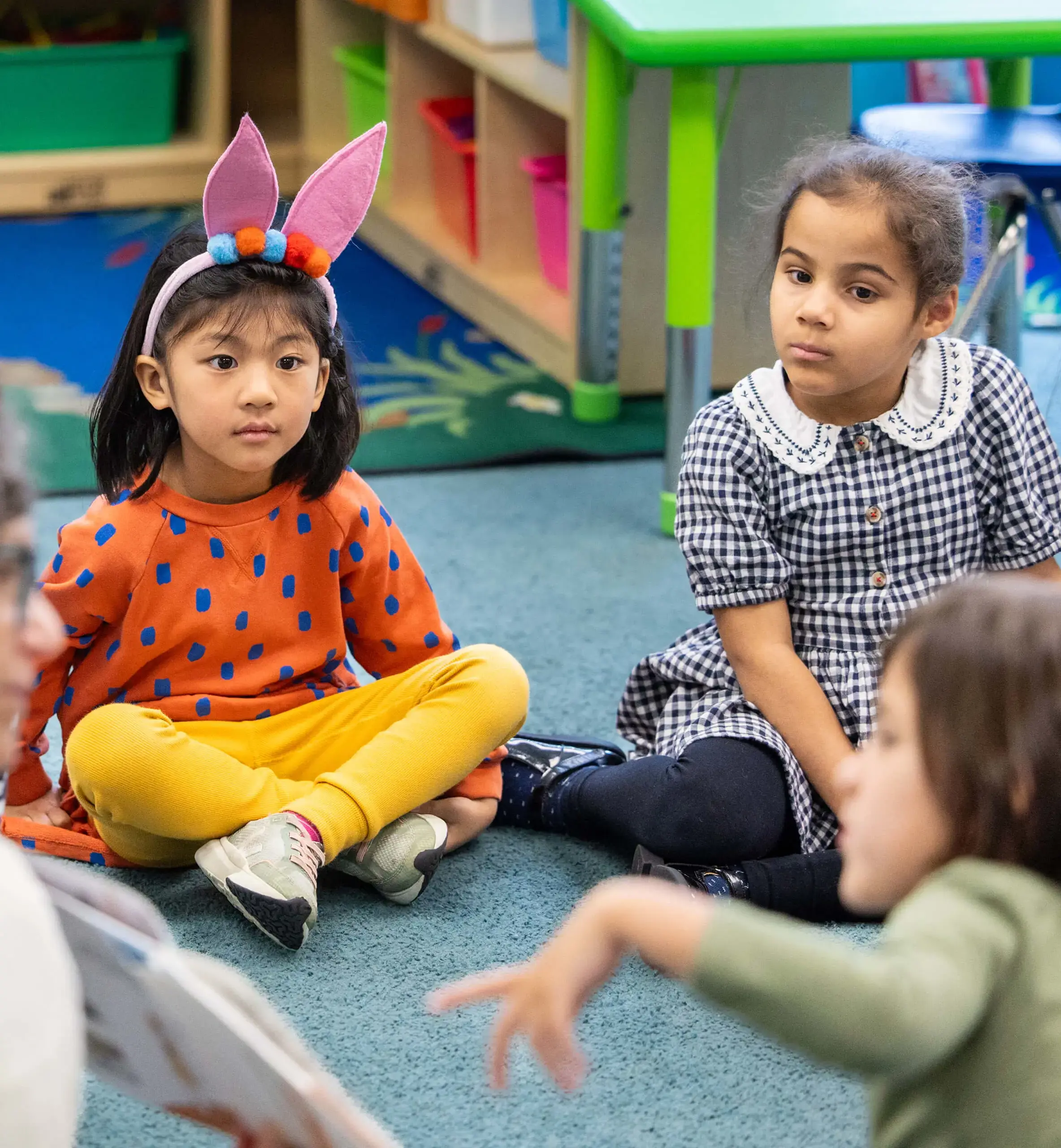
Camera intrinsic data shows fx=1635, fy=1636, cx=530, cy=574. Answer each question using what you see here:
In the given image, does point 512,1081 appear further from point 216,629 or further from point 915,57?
point 915,57

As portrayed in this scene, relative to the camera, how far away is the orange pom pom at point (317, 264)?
123 centimetres

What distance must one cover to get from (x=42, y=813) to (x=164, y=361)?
380mm

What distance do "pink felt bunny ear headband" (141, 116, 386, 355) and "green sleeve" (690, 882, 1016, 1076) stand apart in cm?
75

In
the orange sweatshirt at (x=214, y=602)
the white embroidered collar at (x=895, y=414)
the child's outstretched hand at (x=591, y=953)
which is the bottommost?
the orange sweatshirt at (x=214, y=602)

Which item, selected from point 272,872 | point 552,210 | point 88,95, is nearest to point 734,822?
point 272,872

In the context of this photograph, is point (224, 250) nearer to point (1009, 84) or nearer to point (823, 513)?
point (823, 513)

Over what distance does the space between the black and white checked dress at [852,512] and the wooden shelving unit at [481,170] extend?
3.45 feet

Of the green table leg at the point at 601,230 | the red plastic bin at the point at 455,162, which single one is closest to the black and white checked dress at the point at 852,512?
the green table leg at the point at 601,230

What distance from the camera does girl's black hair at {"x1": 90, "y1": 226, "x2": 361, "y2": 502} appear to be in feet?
3.98

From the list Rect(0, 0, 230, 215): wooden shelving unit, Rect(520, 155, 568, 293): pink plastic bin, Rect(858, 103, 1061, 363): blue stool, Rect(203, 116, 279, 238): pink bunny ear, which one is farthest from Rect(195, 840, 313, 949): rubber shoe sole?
Rect(0, 0, 230, 215): wooden shelving unit

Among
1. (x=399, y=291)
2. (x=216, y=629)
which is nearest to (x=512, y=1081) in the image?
(x=216, y=629)

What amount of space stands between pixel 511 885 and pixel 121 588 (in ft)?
1.25

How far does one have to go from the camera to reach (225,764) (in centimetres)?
122

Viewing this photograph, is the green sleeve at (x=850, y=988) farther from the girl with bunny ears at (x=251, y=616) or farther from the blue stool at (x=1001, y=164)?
the blue stool at (x=1001, y=164)
